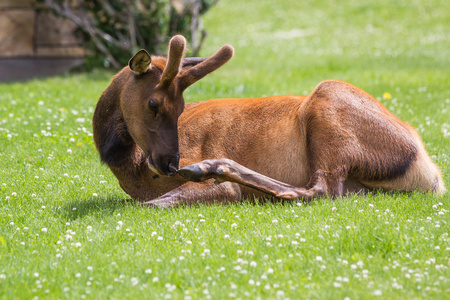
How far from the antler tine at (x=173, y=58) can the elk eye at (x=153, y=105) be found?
160 mm

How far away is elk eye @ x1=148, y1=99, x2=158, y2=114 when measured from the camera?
4867mm

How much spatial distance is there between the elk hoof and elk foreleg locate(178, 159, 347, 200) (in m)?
0.02

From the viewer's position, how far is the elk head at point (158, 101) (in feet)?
→ 15.9

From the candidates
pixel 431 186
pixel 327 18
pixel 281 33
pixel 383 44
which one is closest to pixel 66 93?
pixel 431 186

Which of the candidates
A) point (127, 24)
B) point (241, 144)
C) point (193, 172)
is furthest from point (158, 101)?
point (127, 24)

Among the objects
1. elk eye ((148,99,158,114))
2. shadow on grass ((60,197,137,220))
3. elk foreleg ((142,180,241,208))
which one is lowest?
shadow on grass ((60,197,137,220))

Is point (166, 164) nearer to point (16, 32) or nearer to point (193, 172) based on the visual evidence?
point (193, 172)

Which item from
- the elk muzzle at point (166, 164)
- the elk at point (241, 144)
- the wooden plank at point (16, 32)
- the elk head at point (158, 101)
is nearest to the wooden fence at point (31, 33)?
the wooden plank at point (16, 32)

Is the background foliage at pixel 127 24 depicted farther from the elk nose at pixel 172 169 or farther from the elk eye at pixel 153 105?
the elk nose at pixel 172 169

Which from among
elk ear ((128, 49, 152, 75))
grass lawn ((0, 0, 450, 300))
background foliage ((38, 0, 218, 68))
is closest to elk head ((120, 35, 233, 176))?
elk ear ((128, 49, 152, 75))

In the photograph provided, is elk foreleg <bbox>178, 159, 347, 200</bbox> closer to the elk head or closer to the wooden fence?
the elk head

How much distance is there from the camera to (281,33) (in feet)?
83.4

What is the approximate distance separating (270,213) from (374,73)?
30.0 ft

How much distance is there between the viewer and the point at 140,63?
4973mm
